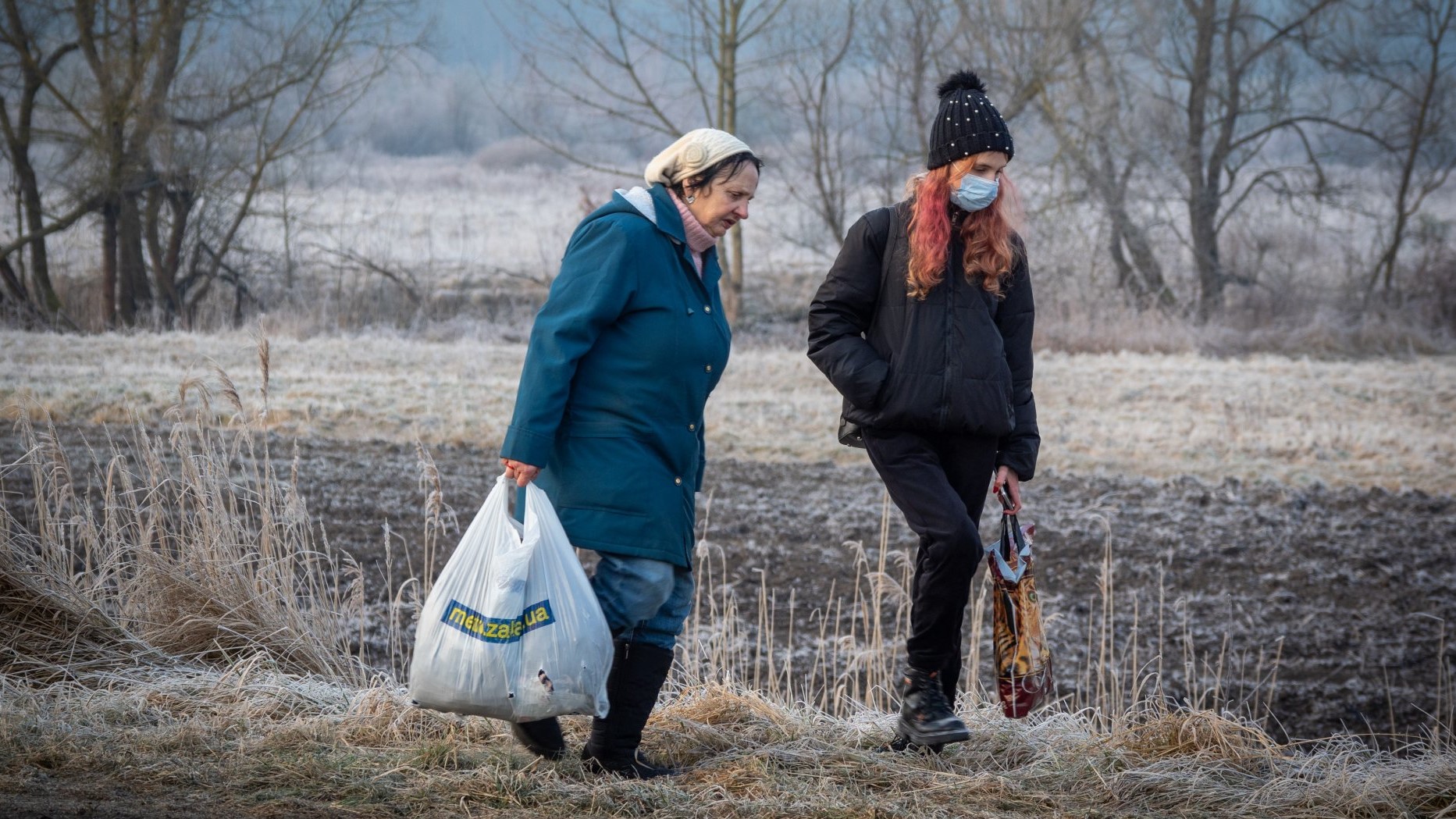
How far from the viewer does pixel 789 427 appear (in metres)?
11.2

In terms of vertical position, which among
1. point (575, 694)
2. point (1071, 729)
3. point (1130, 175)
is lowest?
point (1071, 729)

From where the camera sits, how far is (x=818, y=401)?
12.5m

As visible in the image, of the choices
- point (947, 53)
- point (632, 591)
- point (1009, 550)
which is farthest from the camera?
point (947, 53)

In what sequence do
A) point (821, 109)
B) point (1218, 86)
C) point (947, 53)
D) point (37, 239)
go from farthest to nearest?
point (1218, 86) < point (821, 109) < point (947, 53) < point (37, 239)

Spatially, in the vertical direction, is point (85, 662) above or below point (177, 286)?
below

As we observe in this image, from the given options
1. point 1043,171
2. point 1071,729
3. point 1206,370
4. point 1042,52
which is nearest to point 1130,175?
point 1043,171

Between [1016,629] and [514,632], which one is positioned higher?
[514,632]

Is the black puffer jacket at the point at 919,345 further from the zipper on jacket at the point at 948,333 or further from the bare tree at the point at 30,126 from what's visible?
the bare tree at the point at 30,126

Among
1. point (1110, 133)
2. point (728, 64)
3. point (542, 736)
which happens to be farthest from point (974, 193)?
point (1110, 133)

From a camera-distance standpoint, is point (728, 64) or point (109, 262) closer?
point (109, 262)

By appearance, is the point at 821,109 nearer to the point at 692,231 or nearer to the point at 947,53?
the point at 947,53

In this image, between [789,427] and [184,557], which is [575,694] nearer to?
[184,557]

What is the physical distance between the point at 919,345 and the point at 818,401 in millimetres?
9069

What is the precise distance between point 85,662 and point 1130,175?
19.2 m
